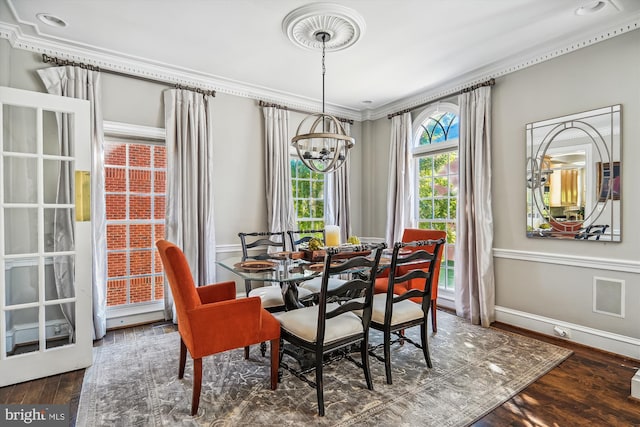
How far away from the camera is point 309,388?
7.68 feet

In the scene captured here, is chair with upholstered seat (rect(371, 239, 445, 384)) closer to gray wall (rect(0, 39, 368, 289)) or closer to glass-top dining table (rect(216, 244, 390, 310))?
glass-top dining table (rect(216, 244, 390, 310))

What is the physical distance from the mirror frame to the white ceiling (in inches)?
29.1

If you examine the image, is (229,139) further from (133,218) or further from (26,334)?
(26,334)

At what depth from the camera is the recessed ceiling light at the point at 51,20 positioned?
2666 mm

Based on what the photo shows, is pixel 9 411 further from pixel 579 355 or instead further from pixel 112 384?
pixel 579 355

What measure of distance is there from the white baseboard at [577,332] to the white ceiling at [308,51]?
2.61 meters

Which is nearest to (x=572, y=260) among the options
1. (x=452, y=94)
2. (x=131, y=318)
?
(x=452, y=94)

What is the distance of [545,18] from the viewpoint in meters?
2.73

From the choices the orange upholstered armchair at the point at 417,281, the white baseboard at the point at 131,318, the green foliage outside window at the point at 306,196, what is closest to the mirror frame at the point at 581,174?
the orange upholstered armchair at the point at 417,281

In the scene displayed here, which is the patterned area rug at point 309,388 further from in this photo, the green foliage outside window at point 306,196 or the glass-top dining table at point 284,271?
the green foliage outside window at point 306,196

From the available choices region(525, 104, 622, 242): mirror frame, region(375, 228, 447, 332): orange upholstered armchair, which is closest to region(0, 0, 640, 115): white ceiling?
region(525, 104, 622, 242): mirror frame

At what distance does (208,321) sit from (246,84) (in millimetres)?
3109

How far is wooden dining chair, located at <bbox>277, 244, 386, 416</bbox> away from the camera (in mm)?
2049

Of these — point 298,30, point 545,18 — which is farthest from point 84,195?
point 545,18
